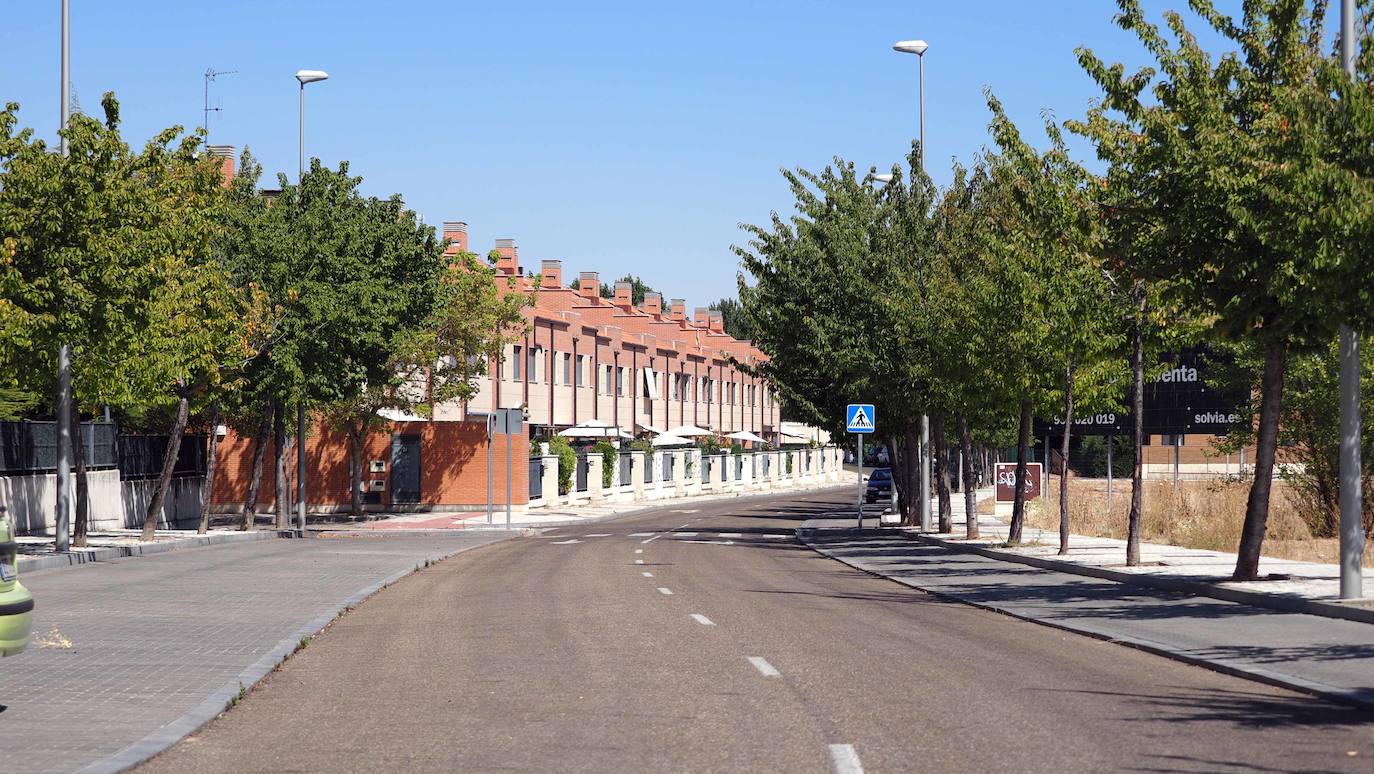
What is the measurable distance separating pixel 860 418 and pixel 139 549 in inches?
706

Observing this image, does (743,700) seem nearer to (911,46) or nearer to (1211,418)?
(911,46)

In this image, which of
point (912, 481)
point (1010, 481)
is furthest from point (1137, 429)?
point (1010, 481)

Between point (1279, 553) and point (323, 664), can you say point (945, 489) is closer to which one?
point (1279, 553)

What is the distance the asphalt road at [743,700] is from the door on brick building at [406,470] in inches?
1360

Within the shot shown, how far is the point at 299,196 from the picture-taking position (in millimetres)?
41031

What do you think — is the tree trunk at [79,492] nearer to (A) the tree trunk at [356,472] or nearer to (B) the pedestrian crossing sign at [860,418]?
(B) the pedestrian crossing sign at [860,418]

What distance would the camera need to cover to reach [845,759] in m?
8.29

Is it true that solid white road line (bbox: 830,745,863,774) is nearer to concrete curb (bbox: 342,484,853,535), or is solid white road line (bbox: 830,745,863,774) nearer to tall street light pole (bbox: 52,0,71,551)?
tall street light pole (bbox: 52,0,71,551)

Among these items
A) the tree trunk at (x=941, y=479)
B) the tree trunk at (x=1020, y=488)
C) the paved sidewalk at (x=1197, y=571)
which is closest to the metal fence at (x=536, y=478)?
the tree trunk at (x=941, y=479)

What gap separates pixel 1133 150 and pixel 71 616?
1411 centimetres

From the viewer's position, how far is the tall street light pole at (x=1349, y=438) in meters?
17.4

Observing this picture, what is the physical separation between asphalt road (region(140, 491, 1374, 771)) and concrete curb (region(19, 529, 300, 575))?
922cm

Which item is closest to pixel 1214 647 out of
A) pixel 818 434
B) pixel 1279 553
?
pixel 1279 553

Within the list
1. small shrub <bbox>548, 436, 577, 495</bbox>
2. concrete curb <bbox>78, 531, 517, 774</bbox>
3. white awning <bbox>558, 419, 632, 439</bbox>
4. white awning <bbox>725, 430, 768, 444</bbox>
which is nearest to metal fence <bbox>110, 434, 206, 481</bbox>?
small shrub <bbox>548, 436, 577, 495</bbox>
